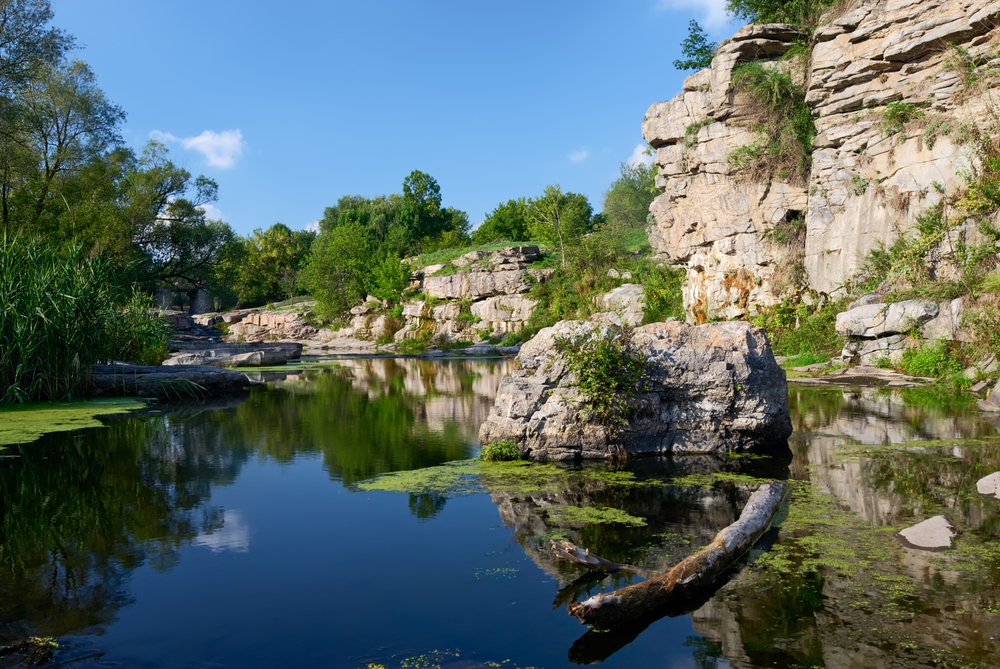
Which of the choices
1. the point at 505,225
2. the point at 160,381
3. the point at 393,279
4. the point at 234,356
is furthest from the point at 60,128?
A: the point at 505,225

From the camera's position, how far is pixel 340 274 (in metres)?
53.1

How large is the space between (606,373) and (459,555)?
3767mm

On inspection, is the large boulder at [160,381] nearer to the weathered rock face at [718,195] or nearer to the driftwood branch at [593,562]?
the driftwood branch at [593,562]

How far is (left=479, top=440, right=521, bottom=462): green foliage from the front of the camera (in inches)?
352

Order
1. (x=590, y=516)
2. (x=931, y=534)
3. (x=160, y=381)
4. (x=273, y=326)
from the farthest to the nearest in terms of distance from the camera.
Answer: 1. (x=273, y=326)
2. (x=160, y=381)
3. (x=590, y=516)
4. (x=931, y=534)

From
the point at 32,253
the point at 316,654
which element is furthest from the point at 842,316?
the point at 32,253

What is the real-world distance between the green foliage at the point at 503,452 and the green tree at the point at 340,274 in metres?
44.3

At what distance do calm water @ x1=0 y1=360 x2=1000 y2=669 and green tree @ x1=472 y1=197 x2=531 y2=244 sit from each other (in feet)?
A: 162

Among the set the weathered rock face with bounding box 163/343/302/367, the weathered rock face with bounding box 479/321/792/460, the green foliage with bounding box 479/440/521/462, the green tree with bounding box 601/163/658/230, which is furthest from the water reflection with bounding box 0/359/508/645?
the green tree with bounding box 601/163/658/230

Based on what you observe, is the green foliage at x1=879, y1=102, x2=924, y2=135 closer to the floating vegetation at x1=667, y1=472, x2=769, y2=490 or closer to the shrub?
the shrub

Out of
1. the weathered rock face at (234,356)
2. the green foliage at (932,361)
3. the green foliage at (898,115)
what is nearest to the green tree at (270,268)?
the weathered rock face at (234,356)

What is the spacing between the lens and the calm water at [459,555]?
13.2 ft

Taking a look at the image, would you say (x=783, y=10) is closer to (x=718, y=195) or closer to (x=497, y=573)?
(x=718, y=195)

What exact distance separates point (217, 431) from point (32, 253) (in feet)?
21.3
